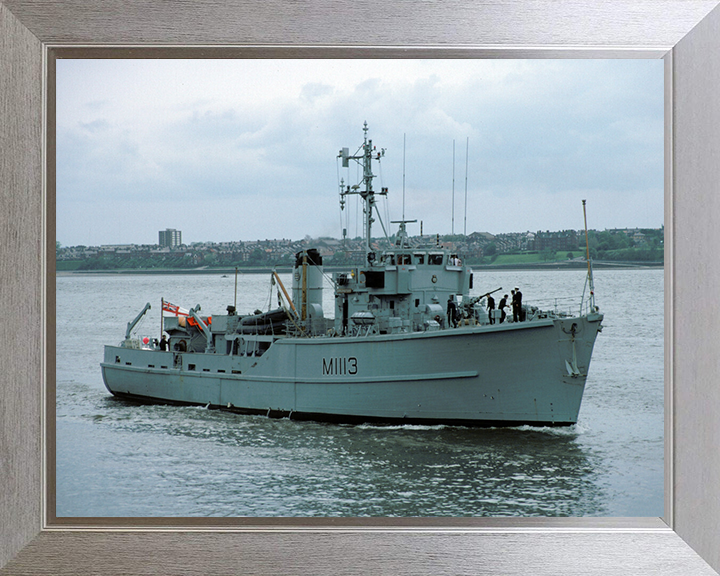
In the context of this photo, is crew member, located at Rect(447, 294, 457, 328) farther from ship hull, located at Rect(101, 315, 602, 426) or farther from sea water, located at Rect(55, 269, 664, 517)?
sea water, located at Rect(55, 269, 664, 517)

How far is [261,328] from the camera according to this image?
12.9 metres

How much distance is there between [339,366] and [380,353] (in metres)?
0.75

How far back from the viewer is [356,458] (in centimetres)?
904

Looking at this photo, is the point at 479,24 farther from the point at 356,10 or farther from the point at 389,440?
the point at 389,440

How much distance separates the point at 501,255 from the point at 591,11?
470cm

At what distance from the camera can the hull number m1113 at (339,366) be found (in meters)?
10.8

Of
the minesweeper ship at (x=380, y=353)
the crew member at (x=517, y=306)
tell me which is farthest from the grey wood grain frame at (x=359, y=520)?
the crew member at (x=517, y=306)

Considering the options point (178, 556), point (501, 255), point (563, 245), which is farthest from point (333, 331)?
point (178, 556)

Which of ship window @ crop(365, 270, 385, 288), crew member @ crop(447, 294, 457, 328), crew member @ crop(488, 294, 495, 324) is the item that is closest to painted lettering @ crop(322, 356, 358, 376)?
ship window @ crop(365, 270, 385, 288)

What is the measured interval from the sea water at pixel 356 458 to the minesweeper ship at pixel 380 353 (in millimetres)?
299

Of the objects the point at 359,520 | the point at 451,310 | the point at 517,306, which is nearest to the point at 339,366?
the point at 451,310

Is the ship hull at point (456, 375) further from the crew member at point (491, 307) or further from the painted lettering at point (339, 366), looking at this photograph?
the crew member at point (491, 307)

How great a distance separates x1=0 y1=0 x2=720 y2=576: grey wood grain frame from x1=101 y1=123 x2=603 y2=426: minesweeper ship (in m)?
4.66

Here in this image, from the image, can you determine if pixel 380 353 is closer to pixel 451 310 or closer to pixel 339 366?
pixel 339 366
